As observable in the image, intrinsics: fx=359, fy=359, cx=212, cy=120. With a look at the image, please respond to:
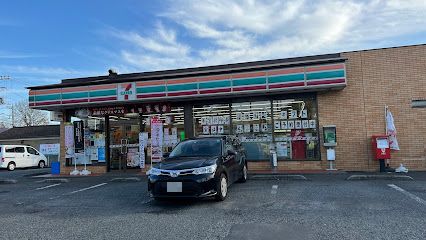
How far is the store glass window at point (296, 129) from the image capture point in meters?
14.6

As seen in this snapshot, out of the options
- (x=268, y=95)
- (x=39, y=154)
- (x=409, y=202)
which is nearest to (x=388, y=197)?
(x=409, y=202)

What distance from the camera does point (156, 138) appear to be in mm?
14898

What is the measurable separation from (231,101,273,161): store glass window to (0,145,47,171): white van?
60.4 ft

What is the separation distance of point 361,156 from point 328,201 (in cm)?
685

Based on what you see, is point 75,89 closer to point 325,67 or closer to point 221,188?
point 221,188

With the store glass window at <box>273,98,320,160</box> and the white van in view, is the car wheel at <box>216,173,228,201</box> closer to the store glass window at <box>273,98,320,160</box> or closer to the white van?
the store glass window at <box>273,98,320,160</box>

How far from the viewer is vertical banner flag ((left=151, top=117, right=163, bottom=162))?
48.7ft

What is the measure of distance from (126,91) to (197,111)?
10.3 feet

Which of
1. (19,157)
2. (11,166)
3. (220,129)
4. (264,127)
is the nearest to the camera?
(264,127)

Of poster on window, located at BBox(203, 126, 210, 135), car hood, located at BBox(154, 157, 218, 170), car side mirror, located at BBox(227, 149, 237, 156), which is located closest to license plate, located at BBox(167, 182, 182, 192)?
car hood, located at BBox(154, 157, 218, 170)

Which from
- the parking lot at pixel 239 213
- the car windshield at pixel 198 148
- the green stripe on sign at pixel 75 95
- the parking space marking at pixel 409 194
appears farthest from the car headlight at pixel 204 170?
the green stripe on sign at pixel 75 95

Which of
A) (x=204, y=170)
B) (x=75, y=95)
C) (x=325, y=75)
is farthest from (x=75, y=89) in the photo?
(x=325, y=75)

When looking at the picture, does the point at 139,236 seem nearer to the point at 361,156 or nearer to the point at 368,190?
the point at 368,190

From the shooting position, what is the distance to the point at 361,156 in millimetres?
14078
